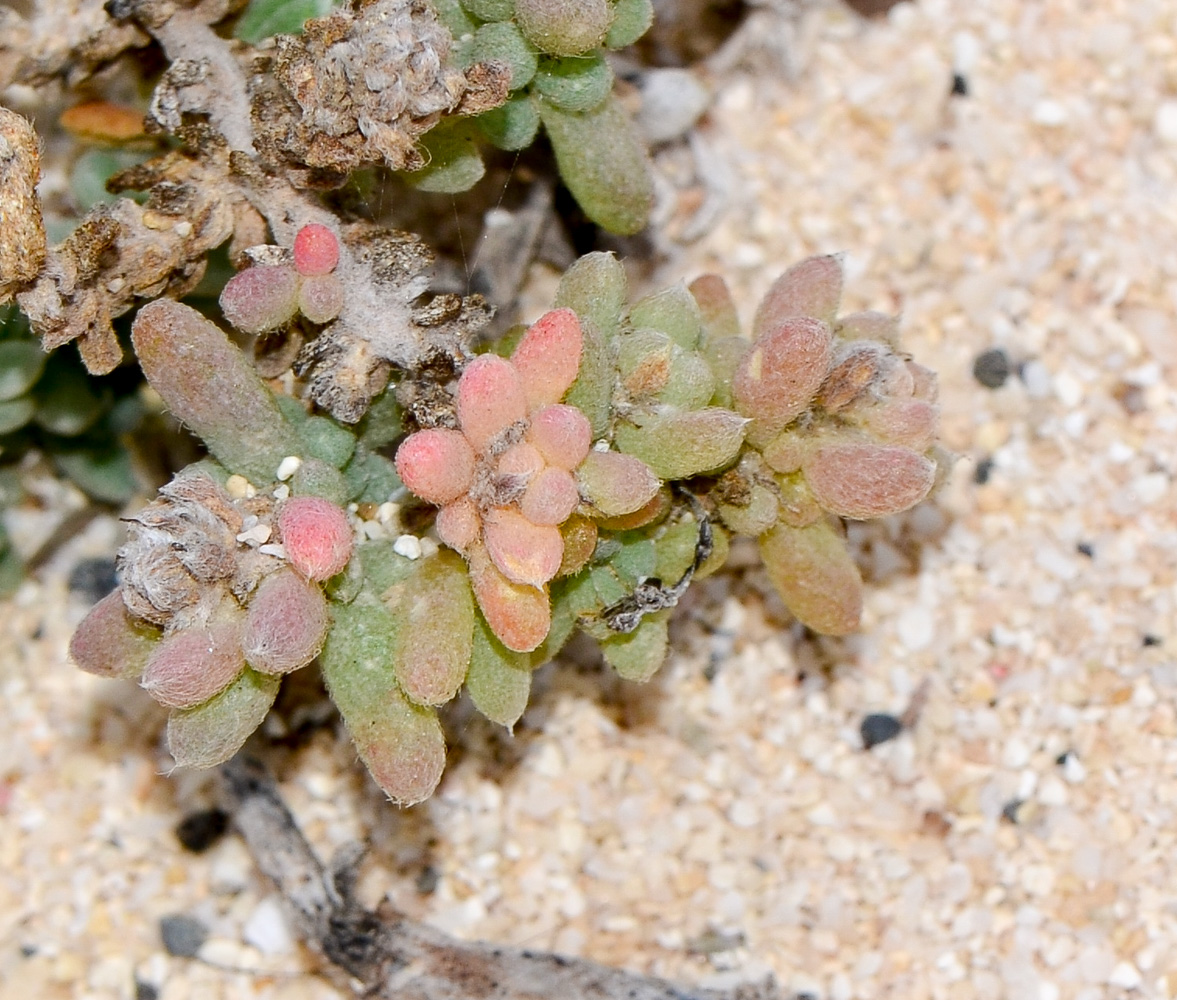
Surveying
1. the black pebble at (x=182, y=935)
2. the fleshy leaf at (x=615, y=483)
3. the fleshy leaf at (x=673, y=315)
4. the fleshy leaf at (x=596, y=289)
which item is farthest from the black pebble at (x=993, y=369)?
the black pebble at (x=182, y=935)

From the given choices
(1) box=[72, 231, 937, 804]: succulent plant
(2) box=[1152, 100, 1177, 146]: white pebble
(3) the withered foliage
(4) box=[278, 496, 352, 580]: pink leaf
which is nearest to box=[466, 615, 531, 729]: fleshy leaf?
(1) box=[72, 231, 937, 804]: succulent plant

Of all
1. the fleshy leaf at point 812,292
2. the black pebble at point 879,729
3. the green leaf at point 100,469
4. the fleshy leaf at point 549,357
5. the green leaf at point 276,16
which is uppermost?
the green leaf at point 276,16

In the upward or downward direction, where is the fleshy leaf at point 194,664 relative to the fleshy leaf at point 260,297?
downward

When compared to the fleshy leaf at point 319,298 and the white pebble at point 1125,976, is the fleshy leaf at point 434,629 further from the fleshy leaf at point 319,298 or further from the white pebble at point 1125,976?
the white pebble at point 1125,976

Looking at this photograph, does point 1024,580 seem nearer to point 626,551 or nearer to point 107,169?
point 626,551

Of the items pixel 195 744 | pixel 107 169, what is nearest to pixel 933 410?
pixel 195 744
